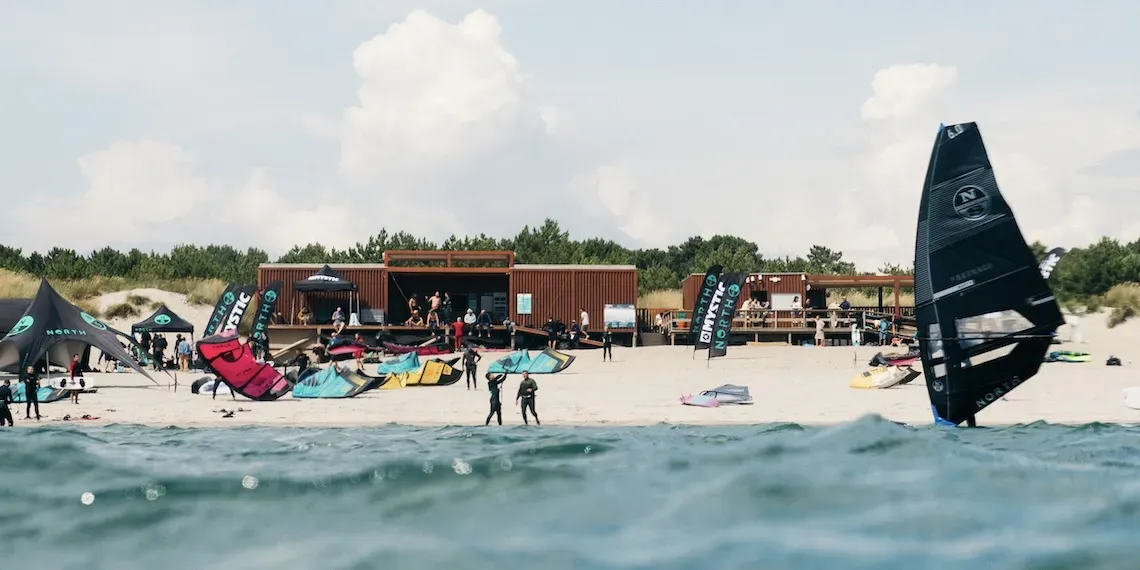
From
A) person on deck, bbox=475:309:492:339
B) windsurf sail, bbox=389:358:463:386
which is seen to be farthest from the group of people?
person on deck, bbox=475:309:492:339

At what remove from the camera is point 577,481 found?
38.8 ft

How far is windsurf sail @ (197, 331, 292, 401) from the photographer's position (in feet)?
85.6

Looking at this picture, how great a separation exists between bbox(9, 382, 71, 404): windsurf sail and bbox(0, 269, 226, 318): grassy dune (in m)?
27.6

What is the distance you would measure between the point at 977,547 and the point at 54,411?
21860 millimetres

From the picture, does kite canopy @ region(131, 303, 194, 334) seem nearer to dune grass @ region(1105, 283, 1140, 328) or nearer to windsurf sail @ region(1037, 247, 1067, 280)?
windsurf sail @ region(1037, 247, 1067, 280)

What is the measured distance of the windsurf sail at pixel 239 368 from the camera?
2608cm

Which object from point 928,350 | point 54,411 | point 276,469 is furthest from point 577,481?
point 54,411

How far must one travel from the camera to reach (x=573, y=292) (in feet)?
164

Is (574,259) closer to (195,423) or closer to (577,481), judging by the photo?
(195,423)

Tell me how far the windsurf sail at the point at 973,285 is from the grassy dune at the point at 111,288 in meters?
45.3

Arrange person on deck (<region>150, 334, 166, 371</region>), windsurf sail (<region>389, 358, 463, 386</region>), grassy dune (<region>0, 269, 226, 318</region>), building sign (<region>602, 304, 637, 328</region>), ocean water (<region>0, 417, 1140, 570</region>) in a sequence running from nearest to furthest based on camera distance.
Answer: ocean water (<region>0, 417, 1140, 570</region>), windsurf sail (<region>389, 358, 463, 386</region>), person on deck (<region>150, 334, 166, 371</region>), building sign (<region>602, 304, 637, 328</region>), grassy dune (<region>0, 269, 226, 318</region>)

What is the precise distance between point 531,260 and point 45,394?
5239 centimetres

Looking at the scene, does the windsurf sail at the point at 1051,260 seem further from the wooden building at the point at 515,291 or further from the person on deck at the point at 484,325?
the person on deck at the point at 484,325

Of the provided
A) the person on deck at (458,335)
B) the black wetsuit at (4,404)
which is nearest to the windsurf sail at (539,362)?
the person on deck at (458,335)
